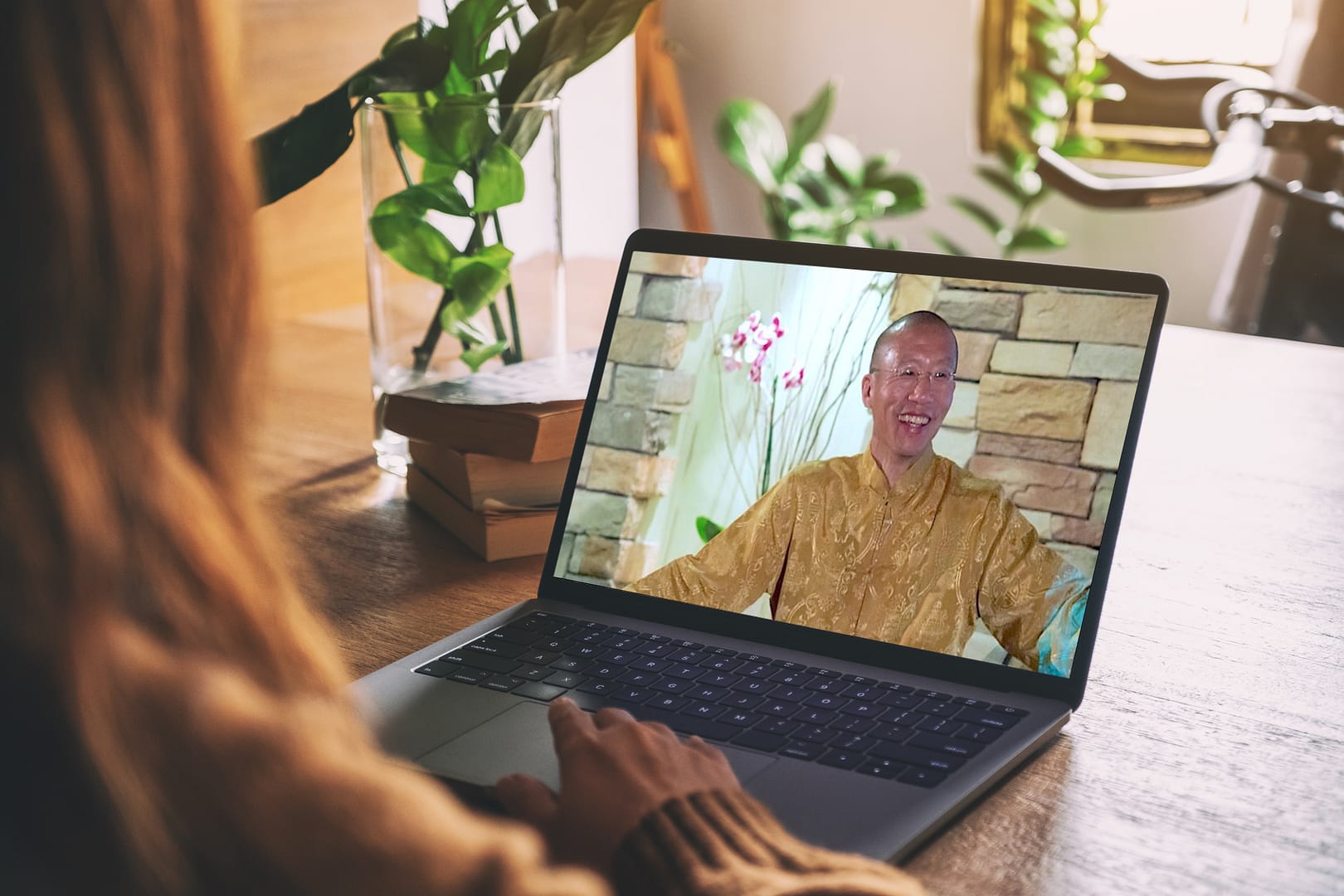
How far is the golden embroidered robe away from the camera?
0.68 metres

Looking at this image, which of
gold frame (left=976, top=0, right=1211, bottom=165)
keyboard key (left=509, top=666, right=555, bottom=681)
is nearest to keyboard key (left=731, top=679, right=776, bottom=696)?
keyboard key (left=509, top=666, right=555, bottom=681)

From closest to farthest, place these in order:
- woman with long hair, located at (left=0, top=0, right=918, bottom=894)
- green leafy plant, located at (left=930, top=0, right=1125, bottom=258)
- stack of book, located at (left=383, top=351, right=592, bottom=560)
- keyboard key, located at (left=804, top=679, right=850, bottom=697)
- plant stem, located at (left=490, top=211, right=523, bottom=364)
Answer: woman with long hair, located at (left=0, top=0, right=918, bottom=894) → keyboard key, located at (left=804, top=679, right=850, bottom=697) → stack of book, located at (left=383, top=351, right=592, bottom=560) → plant stem, located at (left=490, top=211, right=523, bottom=364) → green leafy plant, located at (left=930, top=0, right=1125, bottom=258)

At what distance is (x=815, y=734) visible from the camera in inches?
24.7

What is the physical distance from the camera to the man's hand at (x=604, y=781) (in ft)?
1.64

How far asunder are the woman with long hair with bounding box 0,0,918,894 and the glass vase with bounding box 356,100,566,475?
655 mm

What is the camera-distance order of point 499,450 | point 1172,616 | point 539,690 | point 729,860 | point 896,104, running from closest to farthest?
point 729,860 < point 539,690 < point 1172,616 < point 499,450 < point 896,104

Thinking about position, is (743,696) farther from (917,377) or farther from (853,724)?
(917,377)

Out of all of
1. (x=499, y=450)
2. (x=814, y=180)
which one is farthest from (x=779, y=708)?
(x=814, y=180)

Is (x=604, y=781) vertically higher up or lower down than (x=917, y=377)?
lower down

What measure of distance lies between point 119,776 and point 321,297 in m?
1.60

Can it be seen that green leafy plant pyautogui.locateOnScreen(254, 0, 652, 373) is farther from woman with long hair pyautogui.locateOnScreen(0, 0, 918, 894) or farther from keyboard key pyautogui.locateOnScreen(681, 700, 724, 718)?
woman with long hair pyautogui.locateOnScreen(0, 0, 918, 894)

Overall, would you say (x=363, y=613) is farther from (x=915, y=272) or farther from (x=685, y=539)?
(x=915, y=272)

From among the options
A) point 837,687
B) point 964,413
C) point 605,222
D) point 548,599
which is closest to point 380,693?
point 548,599

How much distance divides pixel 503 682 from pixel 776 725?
0.16 m
